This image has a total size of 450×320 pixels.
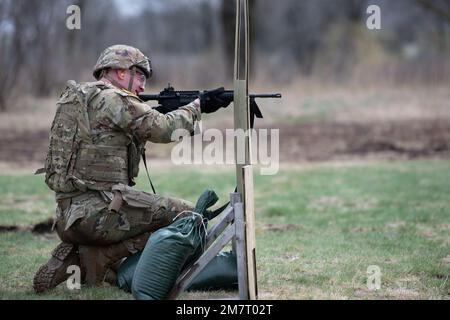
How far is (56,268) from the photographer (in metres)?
5.61

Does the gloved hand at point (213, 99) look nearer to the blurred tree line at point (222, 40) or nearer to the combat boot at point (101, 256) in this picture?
the combat boot at point (101, 256)

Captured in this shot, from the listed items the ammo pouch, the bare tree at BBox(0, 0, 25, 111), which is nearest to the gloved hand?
the ammo pouch

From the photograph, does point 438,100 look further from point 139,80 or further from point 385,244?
point 139,80

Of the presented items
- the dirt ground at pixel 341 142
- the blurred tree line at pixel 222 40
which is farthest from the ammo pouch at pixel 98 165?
the dirt ground at pixel 341 142

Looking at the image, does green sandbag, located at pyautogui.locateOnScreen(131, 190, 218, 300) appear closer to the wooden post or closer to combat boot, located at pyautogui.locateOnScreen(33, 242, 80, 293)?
the wooden post

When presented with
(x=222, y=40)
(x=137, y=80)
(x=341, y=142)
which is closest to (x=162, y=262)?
(x=137, y=80)

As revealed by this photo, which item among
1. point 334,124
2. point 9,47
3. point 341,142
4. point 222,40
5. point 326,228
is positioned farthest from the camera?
point 222,40

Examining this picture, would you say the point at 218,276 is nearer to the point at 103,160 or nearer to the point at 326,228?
the point at 103,160

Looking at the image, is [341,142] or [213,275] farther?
[341,142]

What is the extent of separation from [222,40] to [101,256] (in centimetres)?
2404

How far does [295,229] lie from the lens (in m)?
8.78

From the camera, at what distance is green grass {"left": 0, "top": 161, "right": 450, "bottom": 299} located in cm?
585

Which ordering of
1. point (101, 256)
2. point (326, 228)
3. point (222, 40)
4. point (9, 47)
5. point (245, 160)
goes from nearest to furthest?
point (245, 160) → point (101, 256) → point (326, 228) → point (9, 47) → point (222, 40)

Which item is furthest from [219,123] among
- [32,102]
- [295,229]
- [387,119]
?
[295,229]
